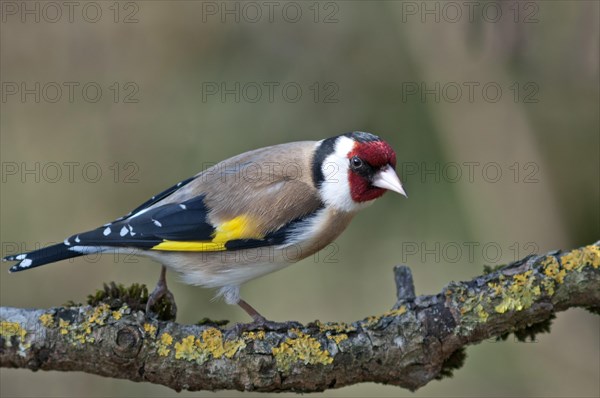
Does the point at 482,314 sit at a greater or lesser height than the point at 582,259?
lesser

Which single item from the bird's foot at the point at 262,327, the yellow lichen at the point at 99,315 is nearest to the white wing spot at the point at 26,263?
the yellow lichen at the point at 99,315

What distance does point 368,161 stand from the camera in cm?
455

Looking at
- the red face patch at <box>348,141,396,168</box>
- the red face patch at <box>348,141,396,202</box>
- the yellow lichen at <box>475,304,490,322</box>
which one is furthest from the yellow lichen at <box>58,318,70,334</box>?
the yellow lichen at <box>475,304,490,322</box>

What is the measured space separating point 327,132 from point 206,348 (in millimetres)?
3525

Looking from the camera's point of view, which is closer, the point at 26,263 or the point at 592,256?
the point at 592,256

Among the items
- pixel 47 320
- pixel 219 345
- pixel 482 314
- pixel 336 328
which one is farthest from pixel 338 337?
pixel 47 320

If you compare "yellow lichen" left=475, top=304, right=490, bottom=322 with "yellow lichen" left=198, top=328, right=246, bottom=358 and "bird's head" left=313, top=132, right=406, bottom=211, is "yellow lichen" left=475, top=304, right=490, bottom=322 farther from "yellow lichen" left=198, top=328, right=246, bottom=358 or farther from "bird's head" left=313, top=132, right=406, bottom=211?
"yellow lichen" left=198, top=328, right=246, bottom=358

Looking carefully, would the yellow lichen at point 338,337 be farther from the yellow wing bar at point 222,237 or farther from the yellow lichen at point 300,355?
the yellow wing bar at point 222,237

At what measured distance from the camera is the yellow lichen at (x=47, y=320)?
3.82 metres

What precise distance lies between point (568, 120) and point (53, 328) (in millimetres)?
4637

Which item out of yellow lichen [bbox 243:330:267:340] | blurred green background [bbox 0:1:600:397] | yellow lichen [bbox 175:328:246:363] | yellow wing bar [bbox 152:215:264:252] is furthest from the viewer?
blurred green background [bbox 0:1:600:397]

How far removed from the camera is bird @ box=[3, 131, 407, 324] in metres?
4.47

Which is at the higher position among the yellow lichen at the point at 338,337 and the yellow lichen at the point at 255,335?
the yellow lichen at the point at 255,335

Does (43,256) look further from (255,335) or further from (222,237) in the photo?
(255,335)
